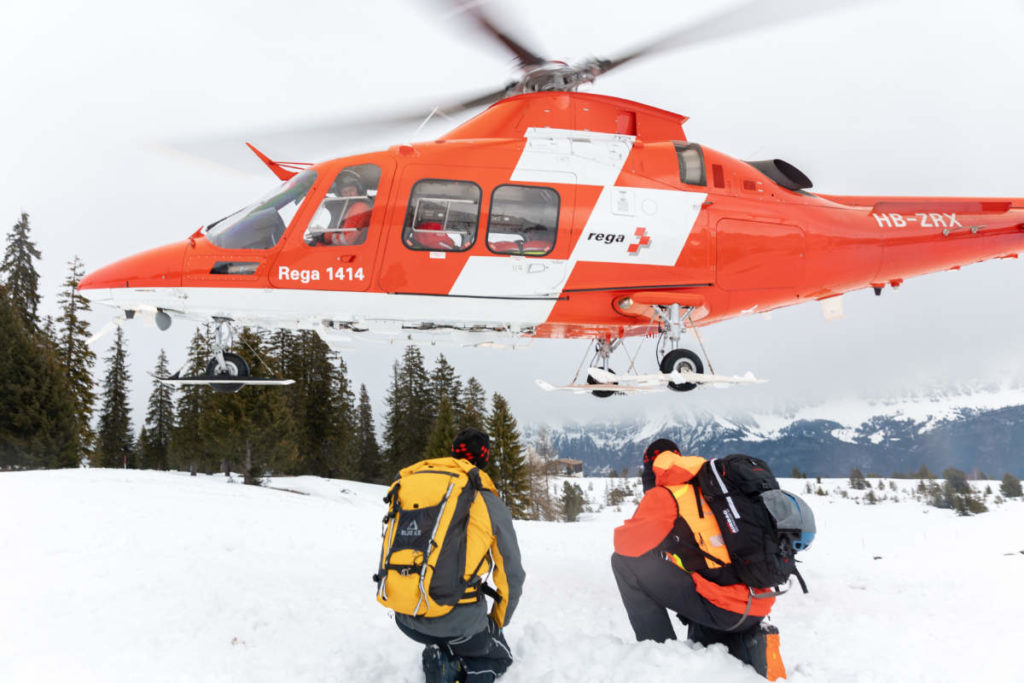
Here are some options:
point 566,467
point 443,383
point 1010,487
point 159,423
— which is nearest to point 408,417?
point 443,383

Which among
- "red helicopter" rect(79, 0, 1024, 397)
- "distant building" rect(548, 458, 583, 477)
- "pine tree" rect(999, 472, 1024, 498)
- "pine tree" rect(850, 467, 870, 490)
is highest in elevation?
"red helicopter" rect(79, 0, 1024, 397)

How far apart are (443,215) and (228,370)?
308 cm

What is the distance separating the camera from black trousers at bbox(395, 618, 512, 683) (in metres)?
3.47

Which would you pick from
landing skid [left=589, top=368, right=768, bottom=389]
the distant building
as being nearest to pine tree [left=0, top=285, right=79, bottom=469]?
landing skid [left=589, top=368, right=768, bottom=389]

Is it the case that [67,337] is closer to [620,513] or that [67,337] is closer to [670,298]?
[620,513]

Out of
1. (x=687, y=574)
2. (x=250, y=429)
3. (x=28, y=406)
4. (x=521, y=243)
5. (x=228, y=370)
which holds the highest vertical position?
(x=521, y=243)

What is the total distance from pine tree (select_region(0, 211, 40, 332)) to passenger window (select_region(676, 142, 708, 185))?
30557mm

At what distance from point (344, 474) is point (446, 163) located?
3312cm

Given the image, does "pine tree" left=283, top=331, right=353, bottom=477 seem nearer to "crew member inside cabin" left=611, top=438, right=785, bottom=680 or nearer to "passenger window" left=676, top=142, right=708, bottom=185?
"passenger window" left=676, top=142, right=708, bottom=185

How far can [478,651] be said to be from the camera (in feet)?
11.7

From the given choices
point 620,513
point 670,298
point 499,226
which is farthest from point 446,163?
point 620,513

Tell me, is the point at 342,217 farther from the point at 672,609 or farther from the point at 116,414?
the point at 116,414

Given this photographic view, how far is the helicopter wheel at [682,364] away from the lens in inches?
249

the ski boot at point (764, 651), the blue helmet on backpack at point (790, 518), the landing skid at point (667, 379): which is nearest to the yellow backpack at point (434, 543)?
the blue helmet on backpack at point (790, 518)
